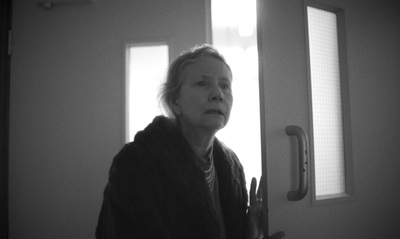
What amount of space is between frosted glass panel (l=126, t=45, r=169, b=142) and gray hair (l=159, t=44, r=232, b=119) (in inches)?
36.0

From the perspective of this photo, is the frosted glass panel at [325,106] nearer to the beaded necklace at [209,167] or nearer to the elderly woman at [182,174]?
the elderly woman at [182,174]

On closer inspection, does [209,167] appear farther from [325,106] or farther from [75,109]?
[75,109]

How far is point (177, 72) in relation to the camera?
0.80m

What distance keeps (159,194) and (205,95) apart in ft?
1.14

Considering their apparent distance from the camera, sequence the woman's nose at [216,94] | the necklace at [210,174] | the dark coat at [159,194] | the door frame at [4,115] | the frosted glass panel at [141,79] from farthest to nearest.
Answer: the frosted glass panel at [141,79], the door frame at [4,115], the necklace at [210,174], the woman's nose at [216,94], the dark coat at [159,194]

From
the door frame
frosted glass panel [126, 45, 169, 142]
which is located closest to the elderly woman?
frosted glass panel [126, 45, 169, 142]

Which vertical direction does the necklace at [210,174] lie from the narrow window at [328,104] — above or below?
below

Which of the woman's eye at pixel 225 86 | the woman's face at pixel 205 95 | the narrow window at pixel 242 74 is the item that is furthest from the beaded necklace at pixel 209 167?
the narrow window at pixel 242 74

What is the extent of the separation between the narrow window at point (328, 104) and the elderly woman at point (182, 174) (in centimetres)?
27

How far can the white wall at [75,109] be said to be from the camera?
1673 millimetres

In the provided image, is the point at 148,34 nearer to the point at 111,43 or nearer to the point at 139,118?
the point at 111,43

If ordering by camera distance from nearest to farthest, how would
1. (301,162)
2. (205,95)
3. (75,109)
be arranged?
1. (301,162)
2. (205,95)
3. (75,109)

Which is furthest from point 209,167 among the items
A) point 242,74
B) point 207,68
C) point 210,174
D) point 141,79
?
point 141,79

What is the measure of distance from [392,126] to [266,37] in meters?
0.61
